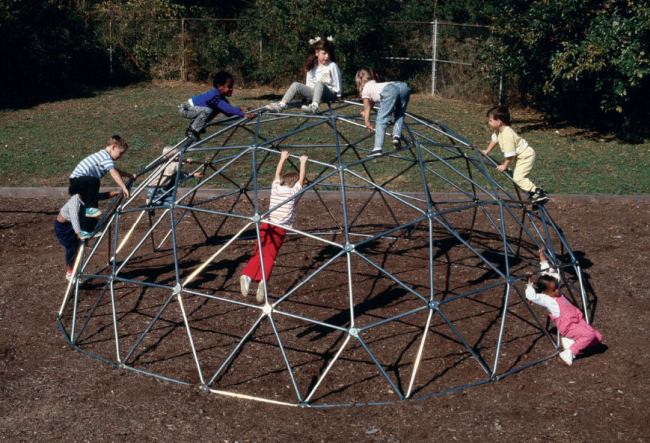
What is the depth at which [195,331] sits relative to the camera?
8.38 metres

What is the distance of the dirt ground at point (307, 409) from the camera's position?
6.34m

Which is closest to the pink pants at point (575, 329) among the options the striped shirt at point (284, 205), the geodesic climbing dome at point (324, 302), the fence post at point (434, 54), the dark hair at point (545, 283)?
the dark hair at point (545, 283)

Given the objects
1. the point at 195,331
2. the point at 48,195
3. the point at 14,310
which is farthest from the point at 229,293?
the point at 48,195

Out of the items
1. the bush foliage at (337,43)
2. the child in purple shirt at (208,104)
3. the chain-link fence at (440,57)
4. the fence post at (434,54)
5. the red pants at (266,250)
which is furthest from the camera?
the fence post at (434,54)

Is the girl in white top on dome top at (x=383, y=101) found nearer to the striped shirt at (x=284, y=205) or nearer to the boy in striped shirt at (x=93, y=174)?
the striped shirt at (x=284, y=205)

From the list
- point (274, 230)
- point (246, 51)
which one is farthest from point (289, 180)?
point (246, 51)

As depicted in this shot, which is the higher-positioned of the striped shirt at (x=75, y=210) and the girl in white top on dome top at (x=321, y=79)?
the girl in white top on dome top at (x=321, y=79)

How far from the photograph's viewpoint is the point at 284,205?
818 centimetres

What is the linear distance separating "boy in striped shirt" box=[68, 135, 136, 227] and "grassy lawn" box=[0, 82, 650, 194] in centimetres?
529

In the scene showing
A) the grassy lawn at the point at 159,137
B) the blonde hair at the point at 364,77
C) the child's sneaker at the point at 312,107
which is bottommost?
the grassy lawn at the point at 159,137

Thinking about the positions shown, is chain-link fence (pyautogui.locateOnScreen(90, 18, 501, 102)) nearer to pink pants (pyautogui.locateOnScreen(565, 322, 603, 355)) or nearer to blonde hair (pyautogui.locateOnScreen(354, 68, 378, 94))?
blonde hair (pyautogui.locateOnScreen(354, 68, 378, 94))

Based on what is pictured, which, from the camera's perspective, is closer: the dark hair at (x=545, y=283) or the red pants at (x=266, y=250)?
the dark hair at (x=545, y=283)

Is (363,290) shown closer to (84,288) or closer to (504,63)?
(84,288)

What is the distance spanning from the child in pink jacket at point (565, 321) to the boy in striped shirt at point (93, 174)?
178 inches
